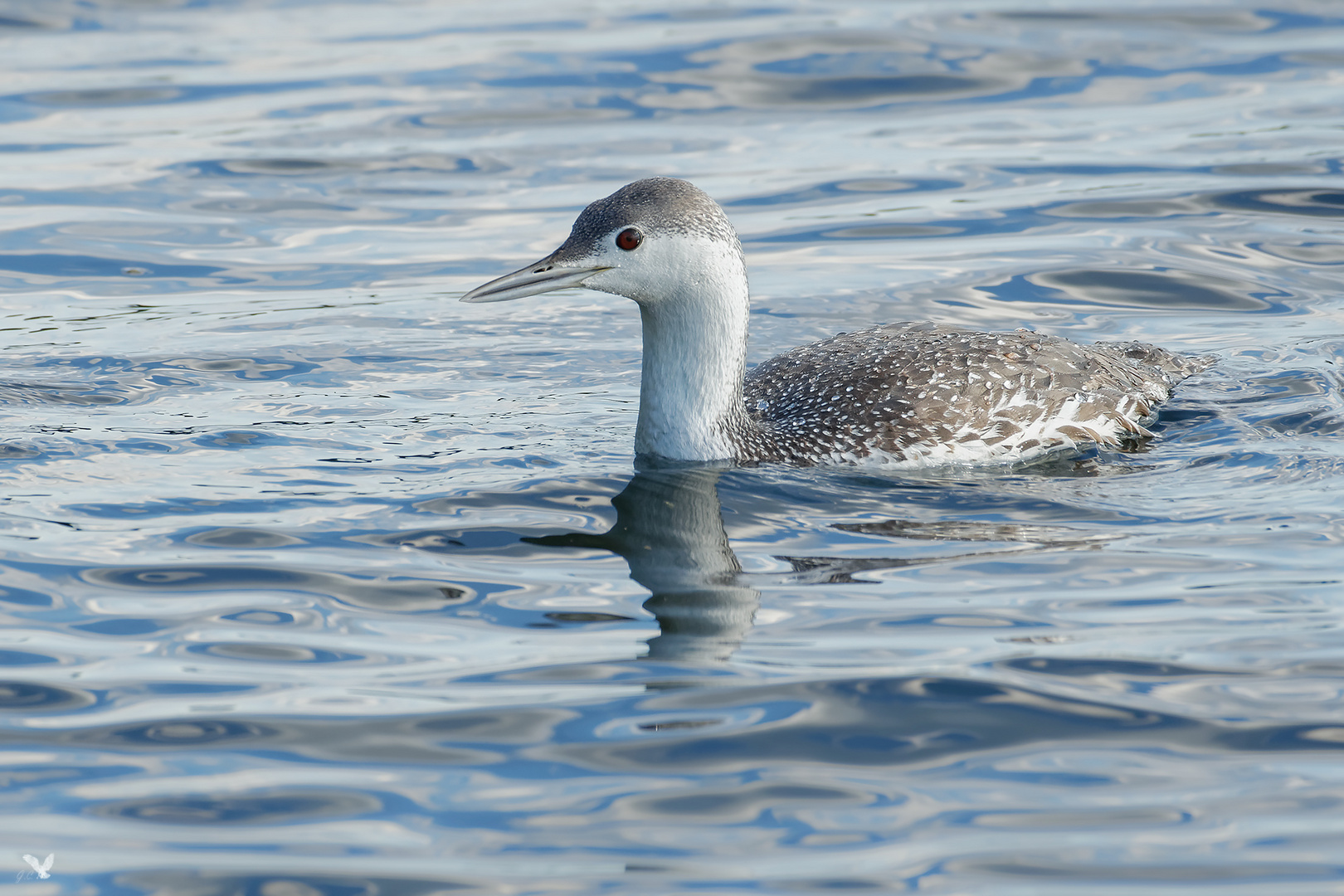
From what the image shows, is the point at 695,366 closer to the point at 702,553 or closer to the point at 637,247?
the point at 637,247

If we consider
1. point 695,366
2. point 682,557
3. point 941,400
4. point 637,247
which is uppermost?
point 637,247

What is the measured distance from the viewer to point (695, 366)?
27.3 feet

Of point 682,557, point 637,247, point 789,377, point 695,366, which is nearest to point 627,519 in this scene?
point 682,557

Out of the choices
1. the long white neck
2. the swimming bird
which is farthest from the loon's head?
the long white neck

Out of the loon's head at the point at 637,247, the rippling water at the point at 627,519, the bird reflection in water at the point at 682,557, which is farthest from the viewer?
the loon's head at the point at 637,247

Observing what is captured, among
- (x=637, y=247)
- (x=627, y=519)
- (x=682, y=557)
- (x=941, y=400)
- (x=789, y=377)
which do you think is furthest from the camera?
→ (x=789, y=377)

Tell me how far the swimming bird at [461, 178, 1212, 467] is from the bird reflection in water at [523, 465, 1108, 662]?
37 centimetres

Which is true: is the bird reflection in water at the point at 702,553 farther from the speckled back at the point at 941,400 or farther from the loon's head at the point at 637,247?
the loon's head at the point at 637,247

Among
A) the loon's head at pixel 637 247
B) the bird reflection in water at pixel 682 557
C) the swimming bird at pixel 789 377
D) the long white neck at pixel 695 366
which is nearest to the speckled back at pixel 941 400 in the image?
the swimming bird at pixel 789 377

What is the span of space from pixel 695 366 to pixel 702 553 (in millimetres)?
1326

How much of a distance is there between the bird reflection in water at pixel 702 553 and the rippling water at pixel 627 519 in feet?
0.10

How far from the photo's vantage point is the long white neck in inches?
322

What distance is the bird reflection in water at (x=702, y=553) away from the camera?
20.8 feet

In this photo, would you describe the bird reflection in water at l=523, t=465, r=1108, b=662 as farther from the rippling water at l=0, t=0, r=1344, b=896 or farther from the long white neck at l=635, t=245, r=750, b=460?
the long white neck at l=635, t=245, r=750, b=460
